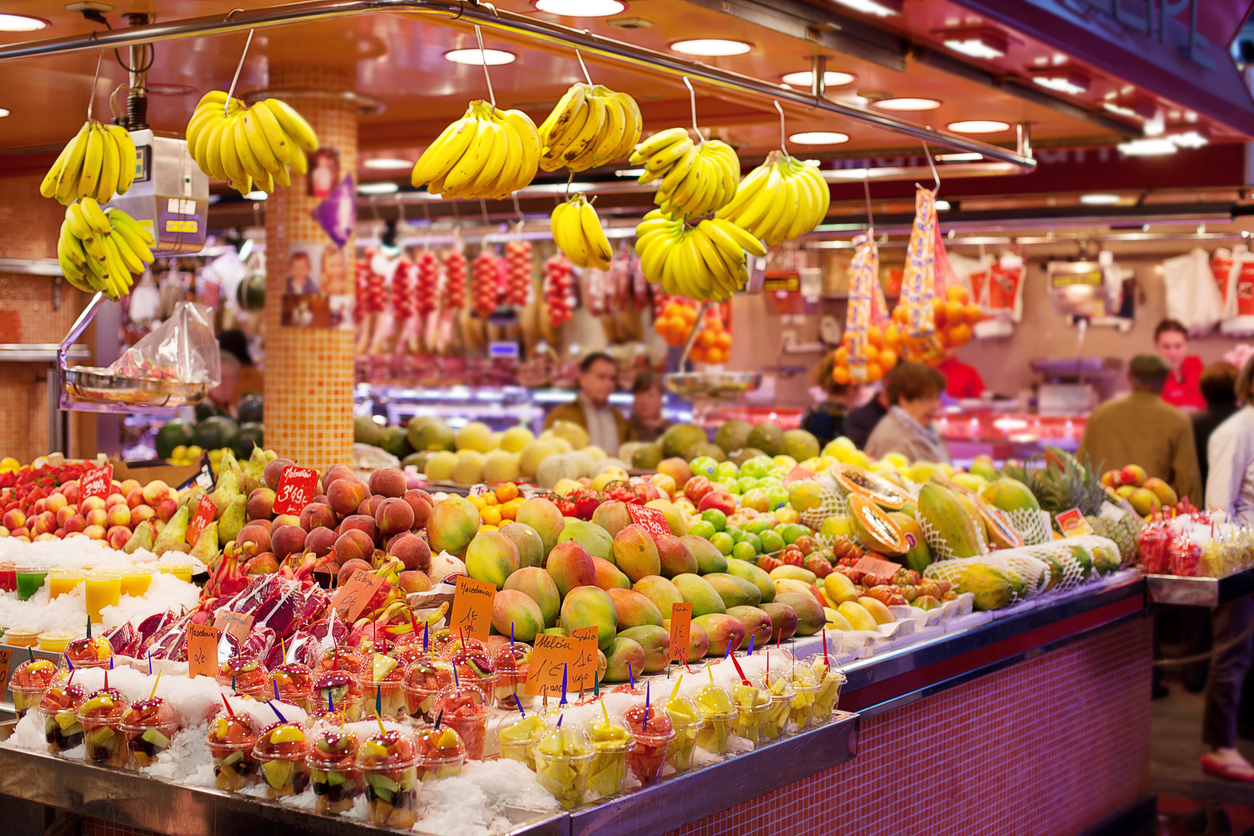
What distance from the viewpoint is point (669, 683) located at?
271 cm

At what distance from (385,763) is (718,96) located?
3501 mm

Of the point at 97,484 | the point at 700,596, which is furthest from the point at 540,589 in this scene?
the point at 97,484

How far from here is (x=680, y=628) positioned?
2.94 m

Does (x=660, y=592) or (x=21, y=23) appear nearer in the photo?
(x=660, y=592)

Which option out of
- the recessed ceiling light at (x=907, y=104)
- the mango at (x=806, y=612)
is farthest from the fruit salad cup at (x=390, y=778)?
the recessed ceiling light at (x=907, y=104)

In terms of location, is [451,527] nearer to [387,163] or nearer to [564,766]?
[564,766]

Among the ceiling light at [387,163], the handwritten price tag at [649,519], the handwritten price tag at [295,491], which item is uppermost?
the ceiling light at [387,163]

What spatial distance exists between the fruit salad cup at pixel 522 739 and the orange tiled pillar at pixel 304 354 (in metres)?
3.31

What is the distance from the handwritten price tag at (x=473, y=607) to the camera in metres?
2.80

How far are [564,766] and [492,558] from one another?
906mm

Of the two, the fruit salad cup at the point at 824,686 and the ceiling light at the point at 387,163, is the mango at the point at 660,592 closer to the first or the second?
the fruit salad cup at the point at 824,686

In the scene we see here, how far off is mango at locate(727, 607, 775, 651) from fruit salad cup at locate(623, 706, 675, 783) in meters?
0.77

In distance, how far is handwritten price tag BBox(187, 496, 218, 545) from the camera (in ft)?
11.9

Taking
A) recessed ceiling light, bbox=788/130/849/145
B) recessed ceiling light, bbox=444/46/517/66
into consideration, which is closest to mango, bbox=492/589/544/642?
recessed ceiling light, bbox=444/46/517/66
